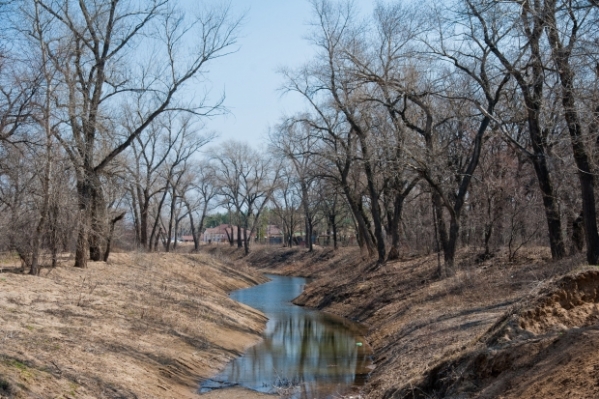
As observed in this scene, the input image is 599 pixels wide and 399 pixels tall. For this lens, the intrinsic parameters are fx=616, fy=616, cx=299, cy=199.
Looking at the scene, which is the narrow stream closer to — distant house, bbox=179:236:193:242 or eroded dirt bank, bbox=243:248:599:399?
eroded dirt bank, bbox=243:248:599:399

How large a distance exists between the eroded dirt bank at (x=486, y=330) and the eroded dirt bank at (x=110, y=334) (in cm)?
422

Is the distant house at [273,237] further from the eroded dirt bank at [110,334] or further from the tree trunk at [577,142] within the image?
the tree trunk at [577,142]

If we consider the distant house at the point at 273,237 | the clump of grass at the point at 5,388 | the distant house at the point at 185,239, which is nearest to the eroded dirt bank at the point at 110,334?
the clump of grass at the point at 5,388

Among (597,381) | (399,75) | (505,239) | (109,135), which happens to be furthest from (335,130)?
(597,381)

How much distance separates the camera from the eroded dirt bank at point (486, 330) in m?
7.20

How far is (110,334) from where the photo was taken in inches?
561

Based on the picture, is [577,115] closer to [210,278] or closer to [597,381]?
[597,381]

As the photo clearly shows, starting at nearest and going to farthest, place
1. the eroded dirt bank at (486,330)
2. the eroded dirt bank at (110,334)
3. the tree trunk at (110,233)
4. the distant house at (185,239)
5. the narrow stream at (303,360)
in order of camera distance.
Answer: the eroded dirt bank at (486,330) < the eroded dirt bank at (110,334) < the narrow stream at (303,360) < the tree trunk at (110,233) < the distant house at (185,239)

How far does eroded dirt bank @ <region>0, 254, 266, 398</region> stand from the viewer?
1027 centimetres

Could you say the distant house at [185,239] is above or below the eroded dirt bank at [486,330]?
above

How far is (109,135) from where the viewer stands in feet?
74.4

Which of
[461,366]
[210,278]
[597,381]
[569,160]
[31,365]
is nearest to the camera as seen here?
[597,381]

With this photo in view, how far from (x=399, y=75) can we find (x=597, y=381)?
21805 mm

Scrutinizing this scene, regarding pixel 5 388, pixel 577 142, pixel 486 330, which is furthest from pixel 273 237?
pixel 5 388
